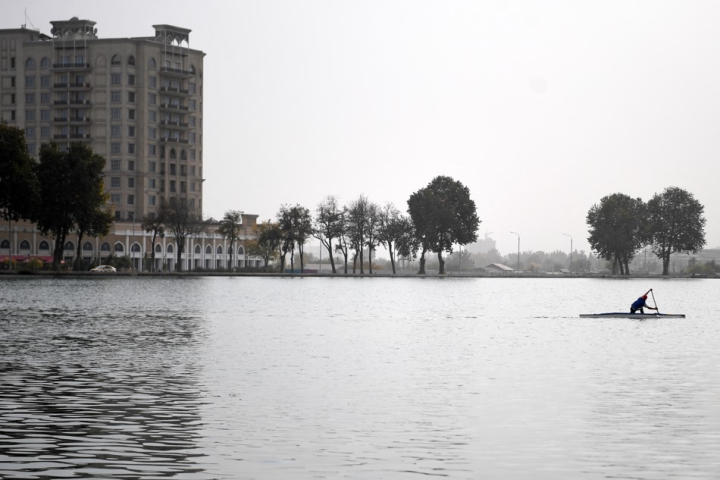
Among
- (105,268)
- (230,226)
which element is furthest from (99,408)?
(230,226)

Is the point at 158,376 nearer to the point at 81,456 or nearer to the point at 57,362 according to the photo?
the point at 57,362

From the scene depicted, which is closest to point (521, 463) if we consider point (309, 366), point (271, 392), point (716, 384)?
point (271, 392)

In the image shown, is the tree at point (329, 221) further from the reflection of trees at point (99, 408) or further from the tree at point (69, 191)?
the reflection of trees at point (99, 408)

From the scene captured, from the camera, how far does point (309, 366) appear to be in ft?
102

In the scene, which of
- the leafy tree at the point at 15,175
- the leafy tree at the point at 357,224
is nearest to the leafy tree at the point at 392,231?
the leafy tree at the point at 357,224

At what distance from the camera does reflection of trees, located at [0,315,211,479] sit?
50.0ft

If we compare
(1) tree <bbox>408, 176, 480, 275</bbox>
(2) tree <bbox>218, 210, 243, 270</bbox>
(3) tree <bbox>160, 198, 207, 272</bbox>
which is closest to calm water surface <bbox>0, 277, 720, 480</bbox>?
(3) tree <bbox>160, 198, 207, 272</bbox>

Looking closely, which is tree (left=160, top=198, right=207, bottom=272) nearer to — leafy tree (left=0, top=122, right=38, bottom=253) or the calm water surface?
leafy tree (left=0, top=122, right=38, bottom=253)

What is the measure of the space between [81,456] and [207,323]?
3672 cm

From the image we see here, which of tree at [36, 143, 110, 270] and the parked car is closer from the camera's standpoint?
tree at [36, 143, 110, 270]

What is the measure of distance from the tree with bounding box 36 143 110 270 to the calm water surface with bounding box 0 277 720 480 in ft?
294

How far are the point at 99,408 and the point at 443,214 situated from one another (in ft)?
533

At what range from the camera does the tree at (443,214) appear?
600 feet

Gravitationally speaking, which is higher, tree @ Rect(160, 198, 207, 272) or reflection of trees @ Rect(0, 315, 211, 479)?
tree @ Rect(160, 198, 207, 272)
